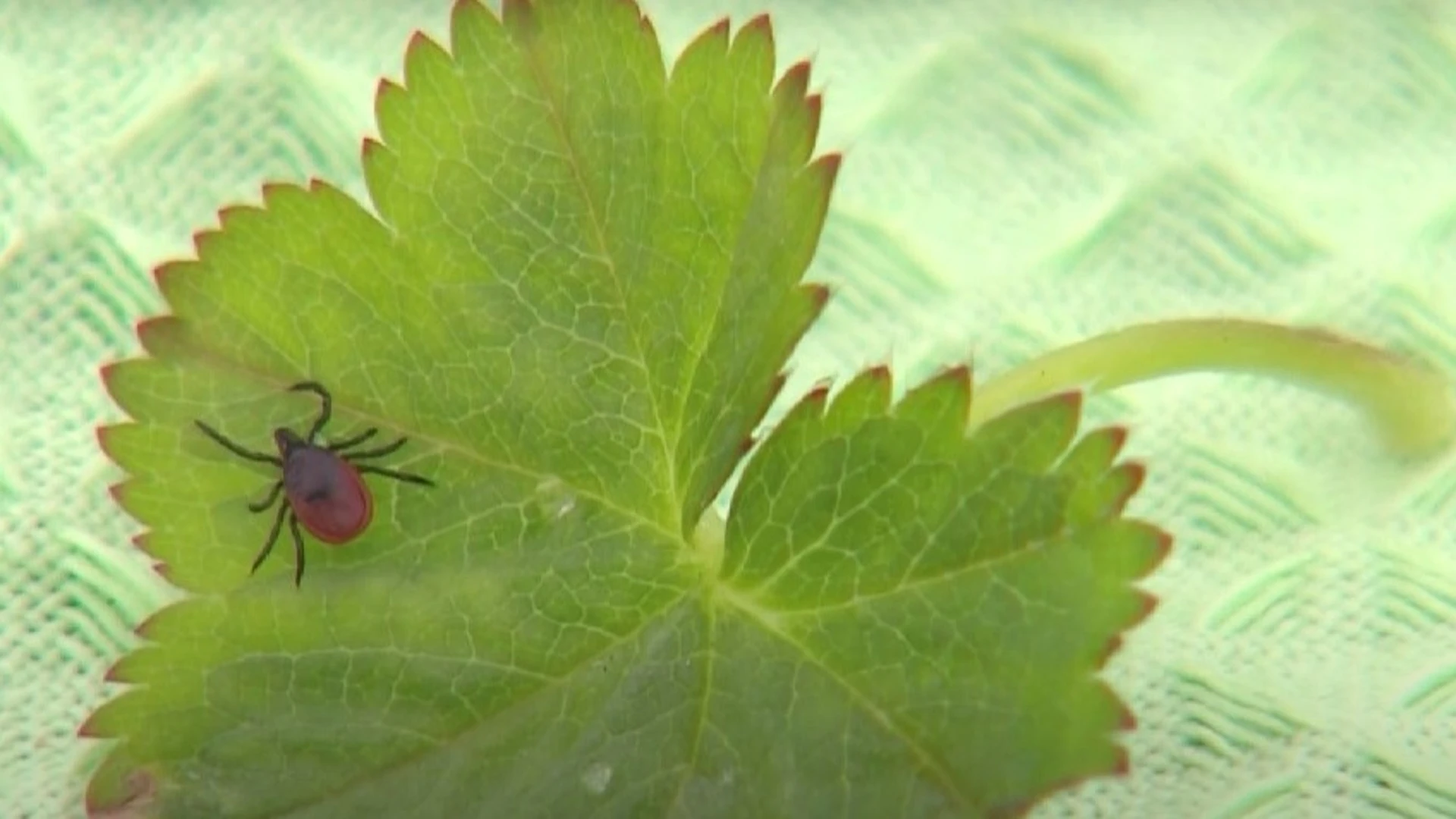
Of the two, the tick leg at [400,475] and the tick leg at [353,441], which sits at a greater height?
the tick leg at [353,441]

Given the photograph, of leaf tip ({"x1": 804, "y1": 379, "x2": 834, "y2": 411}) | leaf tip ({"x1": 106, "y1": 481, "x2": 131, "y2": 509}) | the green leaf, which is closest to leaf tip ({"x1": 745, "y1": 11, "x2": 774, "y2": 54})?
the green leaf

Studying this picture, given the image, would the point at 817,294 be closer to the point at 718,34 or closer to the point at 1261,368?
the point at 718,34

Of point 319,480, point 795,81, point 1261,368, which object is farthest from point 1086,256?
point 319,480

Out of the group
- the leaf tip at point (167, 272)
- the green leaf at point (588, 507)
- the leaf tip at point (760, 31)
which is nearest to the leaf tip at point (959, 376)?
the green leaf at point (588, 507)

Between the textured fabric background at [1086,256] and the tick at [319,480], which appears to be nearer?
the tick at [319,480]

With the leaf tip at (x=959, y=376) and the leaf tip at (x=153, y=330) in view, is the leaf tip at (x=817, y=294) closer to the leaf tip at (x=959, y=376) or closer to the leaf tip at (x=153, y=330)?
the leaf tip at (x=959, y=376)

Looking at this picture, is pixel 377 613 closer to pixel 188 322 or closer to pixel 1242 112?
pixel 188 322

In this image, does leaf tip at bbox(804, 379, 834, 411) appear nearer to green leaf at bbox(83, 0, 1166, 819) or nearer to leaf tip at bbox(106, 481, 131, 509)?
green leaf at bbox(83, 0, 1166, 819)
